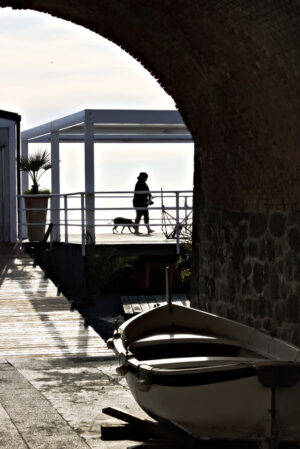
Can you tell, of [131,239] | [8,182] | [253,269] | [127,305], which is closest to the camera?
[253,269]

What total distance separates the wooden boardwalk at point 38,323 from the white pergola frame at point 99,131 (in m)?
3.51

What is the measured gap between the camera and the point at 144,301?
1861 centimetres

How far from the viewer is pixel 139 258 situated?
2036 centimetres

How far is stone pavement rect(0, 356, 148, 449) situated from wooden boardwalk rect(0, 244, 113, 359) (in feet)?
1.67

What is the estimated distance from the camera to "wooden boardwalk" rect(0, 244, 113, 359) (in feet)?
39.7

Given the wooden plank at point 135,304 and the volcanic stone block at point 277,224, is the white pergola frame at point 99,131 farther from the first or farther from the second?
the volcanic stone block at point 277,224

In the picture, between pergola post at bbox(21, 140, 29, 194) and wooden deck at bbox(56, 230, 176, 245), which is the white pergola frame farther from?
wooden deck at bbox(56, 230, 176, 245)

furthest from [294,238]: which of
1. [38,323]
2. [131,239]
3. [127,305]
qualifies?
[131,239]

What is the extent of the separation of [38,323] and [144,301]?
523cm

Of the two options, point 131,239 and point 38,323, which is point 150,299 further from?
point 38,323

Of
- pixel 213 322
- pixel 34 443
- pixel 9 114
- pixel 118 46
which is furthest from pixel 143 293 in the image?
pixel 34 443

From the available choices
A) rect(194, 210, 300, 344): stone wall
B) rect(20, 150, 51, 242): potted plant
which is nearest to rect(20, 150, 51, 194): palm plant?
rect(20, 150, 51, 242): potted plant

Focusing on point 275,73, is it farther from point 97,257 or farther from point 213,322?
point 97,257

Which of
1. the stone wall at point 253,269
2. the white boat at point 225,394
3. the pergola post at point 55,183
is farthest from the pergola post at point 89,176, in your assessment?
the white boat at point 225,394
